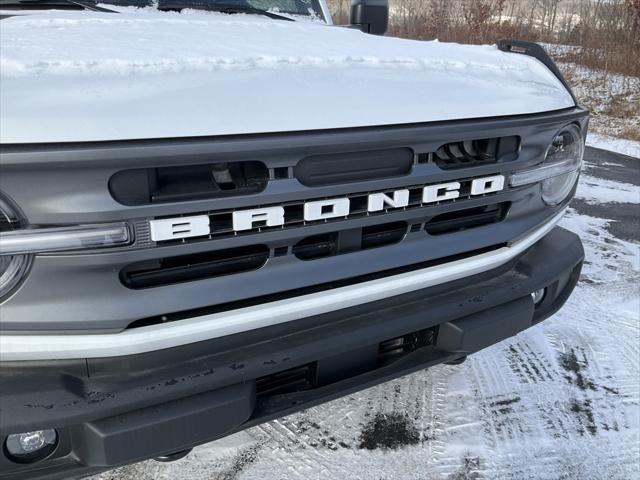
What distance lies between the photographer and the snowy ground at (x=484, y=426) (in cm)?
226

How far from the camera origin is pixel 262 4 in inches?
126

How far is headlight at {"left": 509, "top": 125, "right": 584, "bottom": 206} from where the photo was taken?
2087 mm

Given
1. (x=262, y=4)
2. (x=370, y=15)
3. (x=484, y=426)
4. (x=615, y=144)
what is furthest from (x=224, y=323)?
(x=615, y=144)

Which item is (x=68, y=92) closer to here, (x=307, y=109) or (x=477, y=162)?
(x=307, y=109)

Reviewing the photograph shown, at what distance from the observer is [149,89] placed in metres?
1.35

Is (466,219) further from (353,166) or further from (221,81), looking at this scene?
(221,81)

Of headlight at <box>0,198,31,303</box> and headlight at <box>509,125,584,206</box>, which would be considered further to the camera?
headlight at <box>509,125,584,206</box>

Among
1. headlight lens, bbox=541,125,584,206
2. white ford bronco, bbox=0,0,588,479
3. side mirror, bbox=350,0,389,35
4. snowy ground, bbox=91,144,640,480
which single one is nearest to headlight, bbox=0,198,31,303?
white ford bronco, bbox=0,0,588,479

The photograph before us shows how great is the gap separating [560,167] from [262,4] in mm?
1939

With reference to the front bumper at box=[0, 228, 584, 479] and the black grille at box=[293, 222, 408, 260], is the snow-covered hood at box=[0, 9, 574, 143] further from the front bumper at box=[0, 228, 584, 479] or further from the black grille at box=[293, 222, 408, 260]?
the front bumper at box=[0, 228, 584, 479]

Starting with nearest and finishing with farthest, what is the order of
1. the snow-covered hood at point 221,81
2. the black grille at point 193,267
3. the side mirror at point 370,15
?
the snow-covered hood at point 221,81
the black grille at point 193,267
the side mirror at point 370,15

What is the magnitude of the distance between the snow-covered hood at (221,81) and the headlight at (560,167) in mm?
140

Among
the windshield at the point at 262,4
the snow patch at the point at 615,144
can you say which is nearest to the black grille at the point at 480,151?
the windshield at the point at 262,4

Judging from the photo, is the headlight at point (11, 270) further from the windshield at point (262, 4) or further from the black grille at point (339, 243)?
the windshield at point (262, 4)
